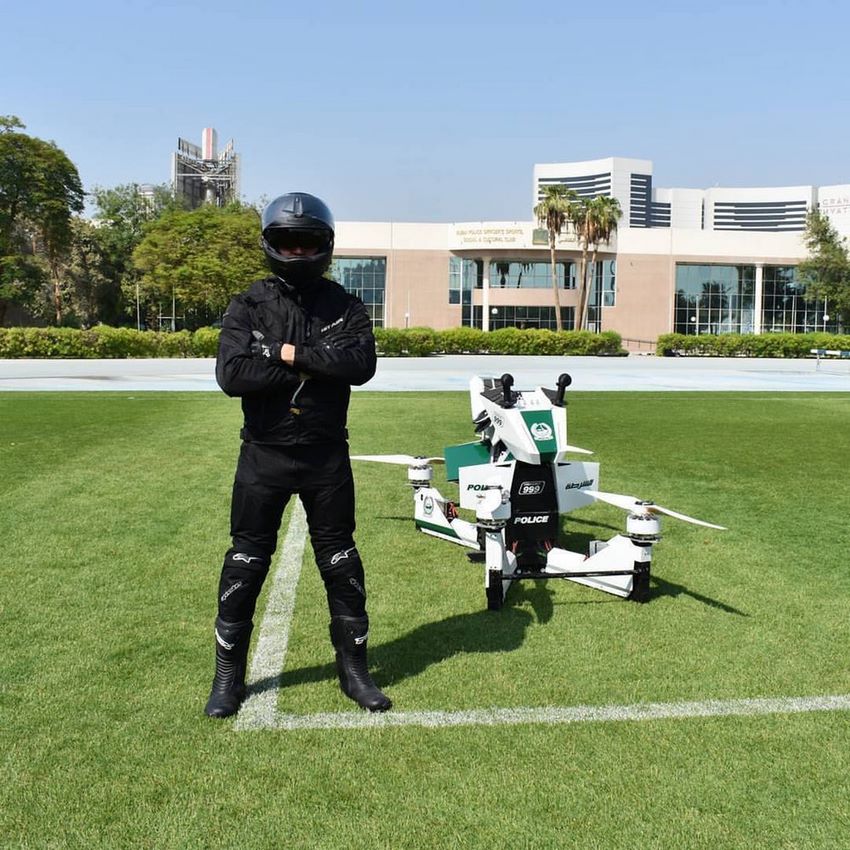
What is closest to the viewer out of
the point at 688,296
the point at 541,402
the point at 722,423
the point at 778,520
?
the point at 541,402

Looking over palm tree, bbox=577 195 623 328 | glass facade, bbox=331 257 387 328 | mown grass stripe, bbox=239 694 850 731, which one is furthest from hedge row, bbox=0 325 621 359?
mown grass stripe, bbox=239 694 850 731

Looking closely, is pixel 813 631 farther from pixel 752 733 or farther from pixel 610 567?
pixel 752 733

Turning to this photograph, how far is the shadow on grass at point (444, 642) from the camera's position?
12.9 feet

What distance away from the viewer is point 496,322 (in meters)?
65.9

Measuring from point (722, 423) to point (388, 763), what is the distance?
1319 cm

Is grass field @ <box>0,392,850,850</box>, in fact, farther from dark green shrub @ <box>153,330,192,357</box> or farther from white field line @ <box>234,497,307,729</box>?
dark green shrub @ <box>153,330,192,357</box>

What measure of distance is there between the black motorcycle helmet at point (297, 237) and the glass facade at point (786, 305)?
2798 inches

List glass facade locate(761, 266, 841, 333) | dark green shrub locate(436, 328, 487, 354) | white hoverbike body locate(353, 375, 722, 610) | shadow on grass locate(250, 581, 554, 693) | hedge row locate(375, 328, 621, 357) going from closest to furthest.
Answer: shadow on grass locate(250, 581, 554, 693) → white hoverbike body locate(353, 375, 722, 610) → hedge row locate(375, 328, 621, 357) → dark green shrub locate(436, 328, 487, 354) → glass facade locate(761, 266, 841, 333)

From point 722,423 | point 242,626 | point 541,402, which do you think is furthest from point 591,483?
point 722,423

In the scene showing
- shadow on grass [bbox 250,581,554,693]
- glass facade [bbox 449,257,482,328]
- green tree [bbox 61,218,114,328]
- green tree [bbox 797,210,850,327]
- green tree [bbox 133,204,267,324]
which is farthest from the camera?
glass facade [bbox 449,257,482,328]

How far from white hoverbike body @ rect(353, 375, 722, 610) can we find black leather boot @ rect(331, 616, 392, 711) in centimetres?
115

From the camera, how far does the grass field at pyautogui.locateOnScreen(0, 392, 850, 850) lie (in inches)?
107

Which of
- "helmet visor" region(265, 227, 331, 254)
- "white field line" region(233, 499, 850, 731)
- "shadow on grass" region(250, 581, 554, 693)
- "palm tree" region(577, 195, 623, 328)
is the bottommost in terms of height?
"white field line" region(233, 499, 850, 731)

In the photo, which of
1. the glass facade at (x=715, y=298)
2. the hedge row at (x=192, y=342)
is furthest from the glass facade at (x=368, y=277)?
the glass facade at (x=715, y=298)
